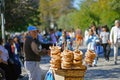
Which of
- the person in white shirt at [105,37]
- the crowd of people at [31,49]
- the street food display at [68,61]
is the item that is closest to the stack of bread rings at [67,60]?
the street food display at [68,61]

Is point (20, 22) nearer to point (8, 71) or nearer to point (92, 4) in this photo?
point (8, 71)

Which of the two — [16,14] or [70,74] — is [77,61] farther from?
[16,14]

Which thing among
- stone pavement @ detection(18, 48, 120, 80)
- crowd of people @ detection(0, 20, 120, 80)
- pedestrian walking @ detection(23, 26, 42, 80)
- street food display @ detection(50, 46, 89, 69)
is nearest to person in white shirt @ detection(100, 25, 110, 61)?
crowd of people @ detection(0, 20, 120, 80)

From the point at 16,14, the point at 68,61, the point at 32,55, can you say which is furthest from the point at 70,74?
the point at 16,14

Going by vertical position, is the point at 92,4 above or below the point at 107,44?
above

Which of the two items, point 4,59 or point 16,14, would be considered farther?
point 16,14

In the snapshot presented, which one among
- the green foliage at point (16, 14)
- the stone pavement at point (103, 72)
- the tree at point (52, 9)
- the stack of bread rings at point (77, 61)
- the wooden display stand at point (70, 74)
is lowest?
the stone pavement at point (103, 72)

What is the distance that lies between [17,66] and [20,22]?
19672 mm

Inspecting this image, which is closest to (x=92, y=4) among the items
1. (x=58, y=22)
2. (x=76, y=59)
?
(x=58, y=22)

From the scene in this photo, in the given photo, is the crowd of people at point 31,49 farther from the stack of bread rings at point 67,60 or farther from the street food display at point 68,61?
the stack of bread rings at point 67,60

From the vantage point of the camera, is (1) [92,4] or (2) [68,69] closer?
(2) [68,69]

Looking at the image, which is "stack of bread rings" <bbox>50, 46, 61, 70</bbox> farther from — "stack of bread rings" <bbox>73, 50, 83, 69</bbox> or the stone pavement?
the stone pavement

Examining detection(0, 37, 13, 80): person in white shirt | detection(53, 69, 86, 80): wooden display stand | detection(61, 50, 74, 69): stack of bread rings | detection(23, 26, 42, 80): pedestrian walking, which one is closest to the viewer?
detection(61, 50, 74, 69): stack of bread rings

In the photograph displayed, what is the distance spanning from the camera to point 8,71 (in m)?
13.6
